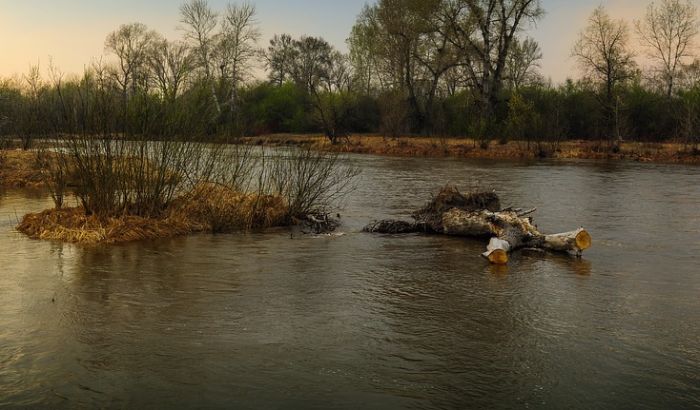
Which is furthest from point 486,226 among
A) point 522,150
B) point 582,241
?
point 522,150

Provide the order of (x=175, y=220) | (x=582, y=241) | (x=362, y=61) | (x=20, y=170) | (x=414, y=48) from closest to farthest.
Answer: (x=582, y=241) < (x=175, y=220) < (x=20, y=170) < (x=414, y=48) < (x=362, y=61)

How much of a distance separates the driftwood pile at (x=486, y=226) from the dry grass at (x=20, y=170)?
14.2 meters

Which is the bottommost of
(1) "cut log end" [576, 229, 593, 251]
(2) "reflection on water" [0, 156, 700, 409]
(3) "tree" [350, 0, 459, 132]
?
(2) "reflection on water" [0, 156, 700, 409]

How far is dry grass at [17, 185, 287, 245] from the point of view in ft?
39.0

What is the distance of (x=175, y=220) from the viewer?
13070 millimetres

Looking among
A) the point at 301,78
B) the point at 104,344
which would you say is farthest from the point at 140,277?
the point at 301,78

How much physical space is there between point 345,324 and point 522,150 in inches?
1453

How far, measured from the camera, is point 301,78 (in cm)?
7794

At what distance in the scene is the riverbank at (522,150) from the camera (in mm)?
38062

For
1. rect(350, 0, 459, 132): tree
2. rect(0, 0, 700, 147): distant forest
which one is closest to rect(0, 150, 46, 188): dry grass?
rect(0, 0, 700, 147): distant forest

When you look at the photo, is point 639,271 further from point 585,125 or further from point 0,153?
point 585,125

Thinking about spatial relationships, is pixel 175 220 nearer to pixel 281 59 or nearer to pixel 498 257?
pixel 498 257

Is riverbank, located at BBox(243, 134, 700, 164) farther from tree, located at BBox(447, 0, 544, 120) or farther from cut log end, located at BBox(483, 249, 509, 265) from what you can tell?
cut log end, located at BBox(483, 249, 509, 265)

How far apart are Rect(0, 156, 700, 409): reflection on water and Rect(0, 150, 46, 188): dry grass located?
10.1 metres
